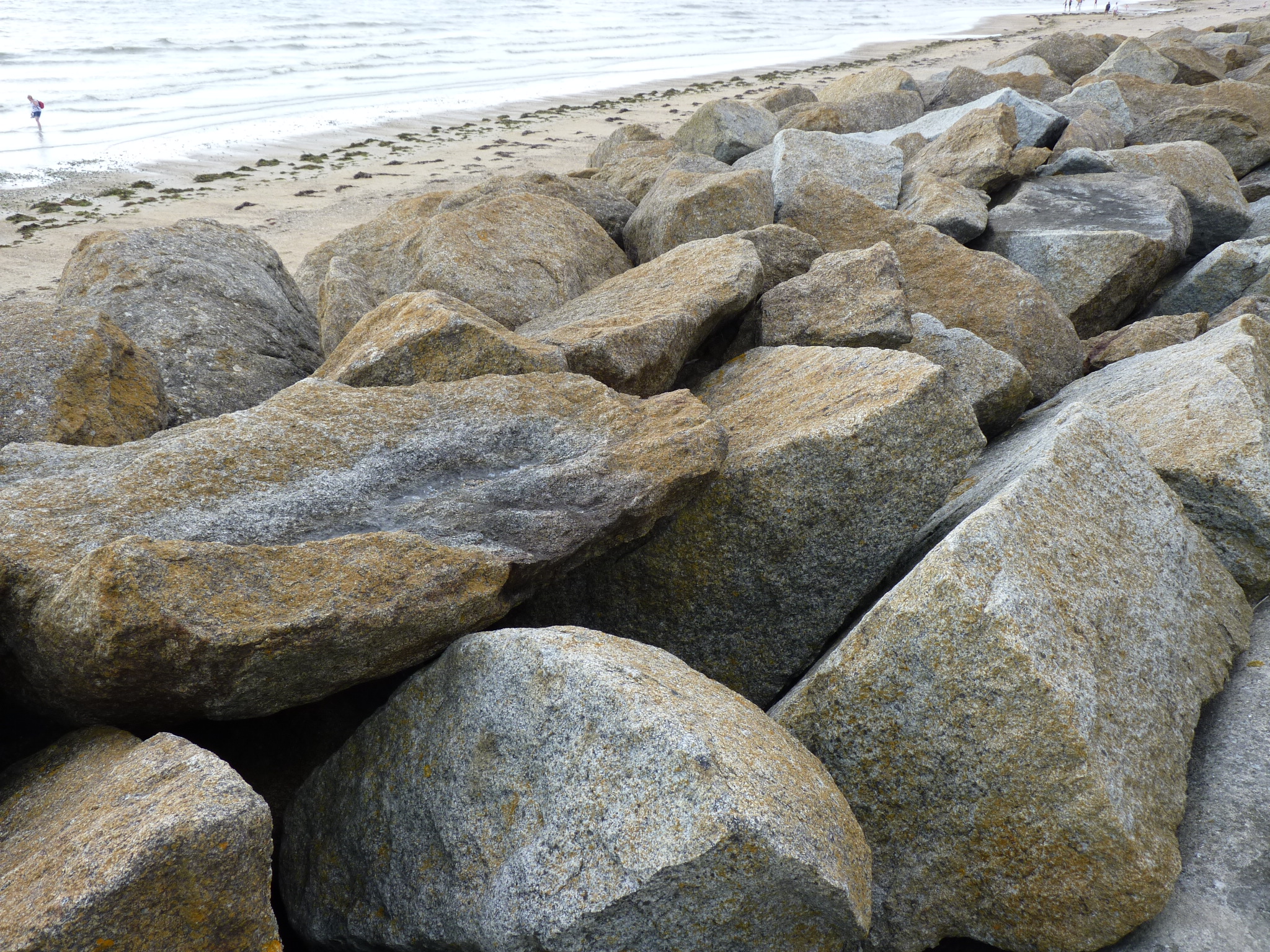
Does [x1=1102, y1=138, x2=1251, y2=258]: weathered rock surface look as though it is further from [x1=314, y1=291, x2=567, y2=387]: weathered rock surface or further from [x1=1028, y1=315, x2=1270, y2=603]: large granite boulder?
[x1=314, y1=291, x2=567, y2=387]: weathered rock surface

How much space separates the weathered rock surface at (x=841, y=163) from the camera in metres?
7.25

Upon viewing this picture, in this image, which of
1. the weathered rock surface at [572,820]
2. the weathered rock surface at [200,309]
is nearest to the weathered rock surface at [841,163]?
the weathered rock surface at [200,309]

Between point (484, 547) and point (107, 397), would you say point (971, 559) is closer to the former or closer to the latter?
point (484, 547)

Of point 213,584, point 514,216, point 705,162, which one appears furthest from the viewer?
point 705,162

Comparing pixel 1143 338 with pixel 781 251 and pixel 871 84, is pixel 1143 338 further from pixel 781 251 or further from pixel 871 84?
pixel 871 84

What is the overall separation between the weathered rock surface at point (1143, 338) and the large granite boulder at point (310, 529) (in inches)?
123

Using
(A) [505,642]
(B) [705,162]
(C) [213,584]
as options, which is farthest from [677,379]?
(B) [705,162]

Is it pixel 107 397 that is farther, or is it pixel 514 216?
pixel 514 216

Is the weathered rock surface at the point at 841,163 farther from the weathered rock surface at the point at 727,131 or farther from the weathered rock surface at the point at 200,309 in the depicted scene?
the weathered rock surface at the point at 200,309

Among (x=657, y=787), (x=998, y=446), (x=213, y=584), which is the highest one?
(x=213, y=584)

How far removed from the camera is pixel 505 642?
8.34 ft

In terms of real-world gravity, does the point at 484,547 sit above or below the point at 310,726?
above

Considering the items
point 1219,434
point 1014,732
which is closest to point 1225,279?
point 1219,434

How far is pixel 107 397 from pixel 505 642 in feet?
7.99
